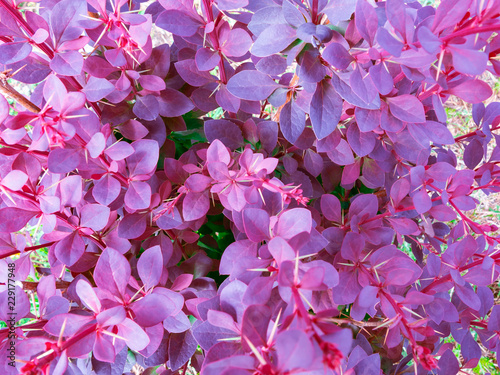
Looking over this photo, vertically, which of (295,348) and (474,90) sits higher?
(474,90)

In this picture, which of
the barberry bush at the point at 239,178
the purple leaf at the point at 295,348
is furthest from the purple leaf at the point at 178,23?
the purple leaf at the point at 295,348

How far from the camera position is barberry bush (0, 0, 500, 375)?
54cm

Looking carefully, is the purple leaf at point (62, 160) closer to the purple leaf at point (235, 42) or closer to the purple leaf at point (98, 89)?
the purple leaf at point (98, 89)

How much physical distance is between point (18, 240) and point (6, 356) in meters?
0.21

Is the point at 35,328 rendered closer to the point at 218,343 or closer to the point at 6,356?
the point at 6,356

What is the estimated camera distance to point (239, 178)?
696mm

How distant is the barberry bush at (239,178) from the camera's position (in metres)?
0.54

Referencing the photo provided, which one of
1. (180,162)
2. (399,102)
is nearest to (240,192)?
(180,162)

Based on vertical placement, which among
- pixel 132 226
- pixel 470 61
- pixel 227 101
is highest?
pixel 470 61

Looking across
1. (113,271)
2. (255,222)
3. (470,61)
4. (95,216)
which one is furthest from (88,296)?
(470,61)

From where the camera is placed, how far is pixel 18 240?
72 centimetres

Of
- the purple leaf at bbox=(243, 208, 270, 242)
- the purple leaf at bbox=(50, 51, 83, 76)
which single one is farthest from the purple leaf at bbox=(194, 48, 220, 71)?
the purple leaf at bbox=(243, 208, 270, 242)

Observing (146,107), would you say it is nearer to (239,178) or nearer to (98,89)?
(98,89)

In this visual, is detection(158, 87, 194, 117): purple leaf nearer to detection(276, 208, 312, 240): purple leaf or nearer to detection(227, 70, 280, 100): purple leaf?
detection(227, 70, 280, 100): purple leaf
